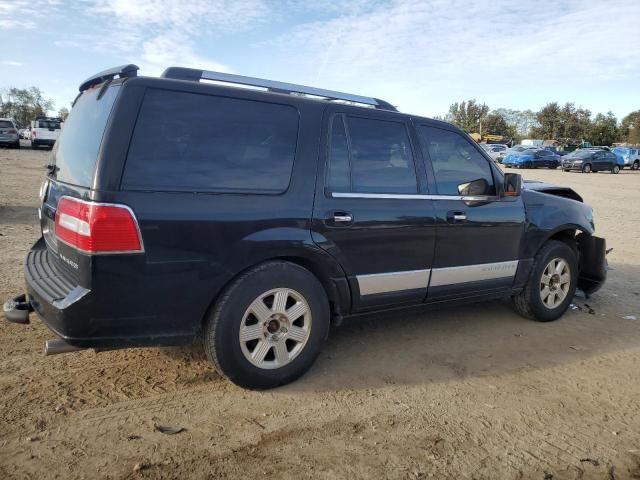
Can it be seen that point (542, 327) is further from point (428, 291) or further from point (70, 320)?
point (70, 320)

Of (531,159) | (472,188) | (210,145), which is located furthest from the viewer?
(531,159)

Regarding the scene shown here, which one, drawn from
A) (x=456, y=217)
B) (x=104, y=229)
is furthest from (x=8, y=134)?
(x=456, y=217)

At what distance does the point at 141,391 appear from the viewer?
3215 millimetres

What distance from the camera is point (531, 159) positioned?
123 feet

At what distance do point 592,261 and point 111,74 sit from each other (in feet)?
16.4

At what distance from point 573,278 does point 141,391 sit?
420 cm

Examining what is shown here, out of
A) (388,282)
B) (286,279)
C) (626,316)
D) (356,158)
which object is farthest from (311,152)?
(626,316)

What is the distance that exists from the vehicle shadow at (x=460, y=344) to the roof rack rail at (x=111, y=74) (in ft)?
7.24

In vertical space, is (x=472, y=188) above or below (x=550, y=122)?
below

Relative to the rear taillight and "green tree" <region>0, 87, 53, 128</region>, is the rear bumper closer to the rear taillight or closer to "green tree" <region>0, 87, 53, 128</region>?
A: the rear taillight

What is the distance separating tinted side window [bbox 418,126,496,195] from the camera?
160 inches

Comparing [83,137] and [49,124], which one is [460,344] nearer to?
[83,137]

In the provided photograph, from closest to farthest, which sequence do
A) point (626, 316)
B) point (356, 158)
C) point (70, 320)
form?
1. point (70, 320)
2. point (356, 158)
3. point (626, 316)

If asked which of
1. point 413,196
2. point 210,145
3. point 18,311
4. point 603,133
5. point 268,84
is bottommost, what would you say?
point 18,311
